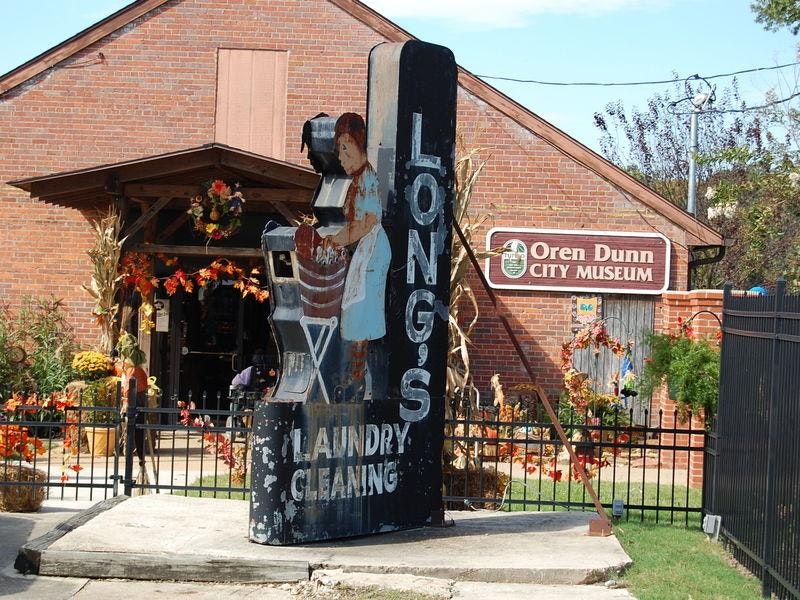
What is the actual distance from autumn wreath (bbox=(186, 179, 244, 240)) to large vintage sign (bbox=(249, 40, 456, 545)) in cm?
684

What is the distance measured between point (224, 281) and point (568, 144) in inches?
248

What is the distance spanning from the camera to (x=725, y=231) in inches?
1164

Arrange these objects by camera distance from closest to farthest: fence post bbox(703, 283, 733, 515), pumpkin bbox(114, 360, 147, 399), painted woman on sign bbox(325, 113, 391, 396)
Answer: painted woman on sign bbox(325, 113, 391, 396)
fence post bbox(703, 283, 733, 515)
pumpkin bbox(114, 360, 147, 399)

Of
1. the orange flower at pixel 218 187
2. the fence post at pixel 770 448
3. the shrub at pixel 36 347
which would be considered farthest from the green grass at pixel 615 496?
the shrub at pixel 36 347

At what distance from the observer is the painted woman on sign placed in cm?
904

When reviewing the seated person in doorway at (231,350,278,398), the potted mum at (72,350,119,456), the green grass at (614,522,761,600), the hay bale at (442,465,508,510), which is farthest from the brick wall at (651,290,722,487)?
the potted mum at (72,350,119,456)

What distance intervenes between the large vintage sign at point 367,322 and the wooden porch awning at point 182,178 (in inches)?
245

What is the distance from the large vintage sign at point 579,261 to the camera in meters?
18.9

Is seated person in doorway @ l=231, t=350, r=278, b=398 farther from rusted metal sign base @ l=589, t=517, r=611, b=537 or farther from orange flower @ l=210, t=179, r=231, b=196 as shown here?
rusted metal sign base @ l=589, t=517, r=611, b=537

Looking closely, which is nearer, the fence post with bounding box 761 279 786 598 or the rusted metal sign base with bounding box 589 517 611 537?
the fence post with bounding box 761 279 786 598

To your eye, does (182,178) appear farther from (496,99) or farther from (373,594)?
(373,594)

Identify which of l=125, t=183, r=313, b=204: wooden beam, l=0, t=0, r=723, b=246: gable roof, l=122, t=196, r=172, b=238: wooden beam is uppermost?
l=0, t=0, r=723, b=246: gable roof

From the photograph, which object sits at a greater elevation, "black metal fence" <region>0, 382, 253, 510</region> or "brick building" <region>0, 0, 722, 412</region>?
"brick building" <region>0, 0, 722, 412</region>

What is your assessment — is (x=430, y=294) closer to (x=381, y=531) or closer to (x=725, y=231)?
(x=381, y=531)
